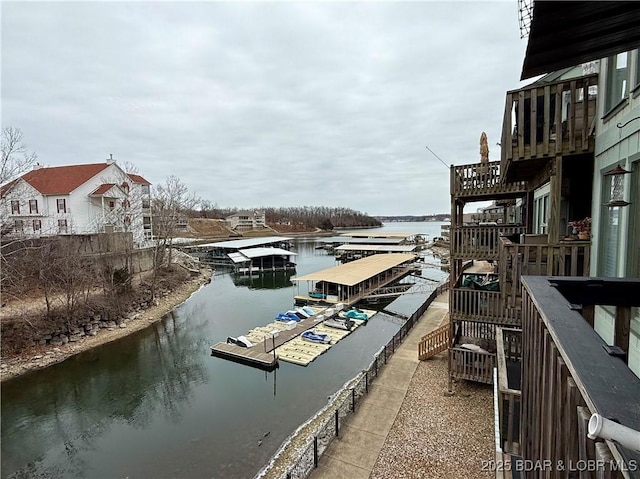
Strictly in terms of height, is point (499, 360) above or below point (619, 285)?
below

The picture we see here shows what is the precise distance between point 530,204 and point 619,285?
9503 mm

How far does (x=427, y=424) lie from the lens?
9320mm

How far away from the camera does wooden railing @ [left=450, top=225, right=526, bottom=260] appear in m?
10.3

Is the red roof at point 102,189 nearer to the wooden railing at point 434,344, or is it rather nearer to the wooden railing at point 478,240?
the wooden railing at point 434,344

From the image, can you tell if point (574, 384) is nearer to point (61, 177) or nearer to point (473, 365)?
point (473, 365)

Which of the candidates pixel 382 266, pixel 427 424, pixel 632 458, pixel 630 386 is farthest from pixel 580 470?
pixel 382 266

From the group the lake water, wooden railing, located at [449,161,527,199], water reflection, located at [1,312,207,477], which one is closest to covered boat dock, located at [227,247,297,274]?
the lake water

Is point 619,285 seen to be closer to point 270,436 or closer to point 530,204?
point 530,204

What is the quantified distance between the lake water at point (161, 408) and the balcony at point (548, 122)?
10654mm

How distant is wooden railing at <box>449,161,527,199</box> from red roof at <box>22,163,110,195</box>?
114 feet

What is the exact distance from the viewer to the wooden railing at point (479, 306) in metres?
9.64

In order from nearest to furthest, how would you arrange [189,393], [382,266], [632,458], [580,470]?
[632,458], [580,470], [189,393], [382,266]

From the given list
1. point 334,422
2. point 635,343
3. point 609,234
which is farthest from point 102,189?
point 635,343

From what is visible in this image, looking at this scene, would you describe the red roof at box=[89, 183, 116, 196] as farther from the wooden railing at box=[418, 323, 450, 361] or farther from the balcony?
the balcony
